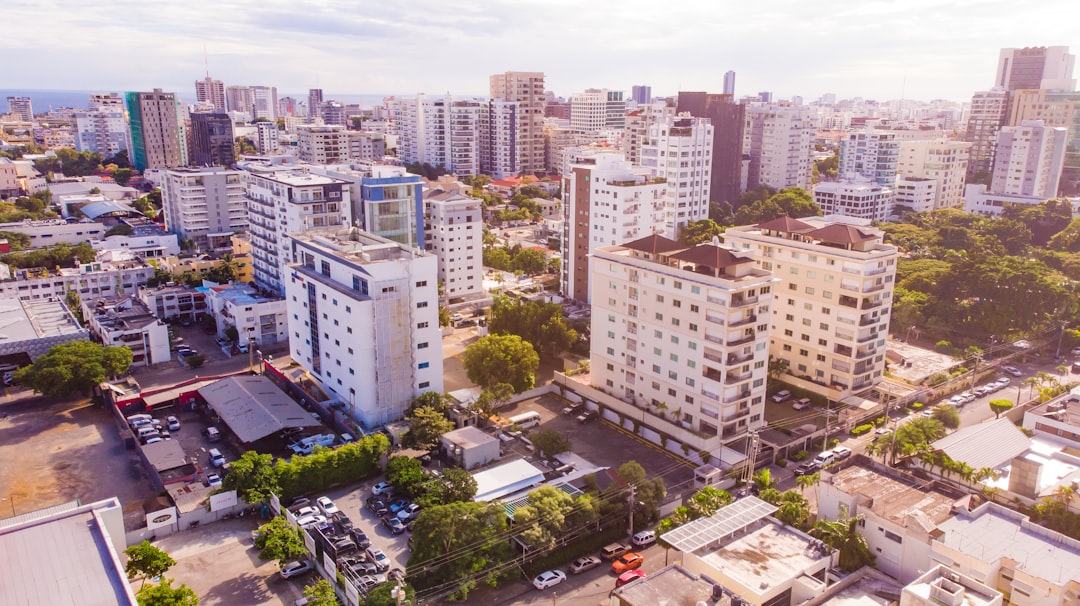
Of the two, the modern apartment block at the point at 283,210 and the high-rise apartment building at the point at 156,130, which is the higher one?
the high-rise apartment building at the point at 156,130

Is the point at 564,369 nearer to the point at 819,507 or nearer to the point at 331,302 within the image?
the point at 331,302

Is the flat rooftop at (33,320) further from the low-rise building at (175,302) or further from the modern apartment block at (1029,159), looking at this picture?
the modern apartment block at (1029,159)

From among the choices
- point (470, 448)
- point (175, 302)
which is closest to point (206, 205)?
point (175, 302)

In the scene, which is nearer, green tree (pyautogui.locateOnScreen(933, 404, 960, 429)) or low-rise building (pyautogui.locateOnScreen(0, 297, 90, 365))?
green tree (pyautogui.locateOnScreen(933, 404, 960, 429))

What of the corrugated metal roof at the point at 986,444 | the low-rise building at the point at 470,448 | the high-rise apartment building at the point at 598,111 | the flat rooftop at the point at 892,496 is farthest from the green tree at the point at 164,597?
the high-rise apartment building at the point at 598,111

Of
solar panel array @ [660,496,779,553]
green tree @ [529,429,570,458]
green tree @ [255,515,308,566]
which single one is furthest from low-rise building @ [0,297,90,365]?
solar panel array @ [660,496,779,553]

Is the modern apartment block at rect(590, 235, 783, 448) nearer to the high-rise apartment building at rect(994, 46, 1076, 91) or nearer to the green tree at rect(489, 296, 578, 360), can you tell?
the green tree at rect(489, 296, 578, 360)
